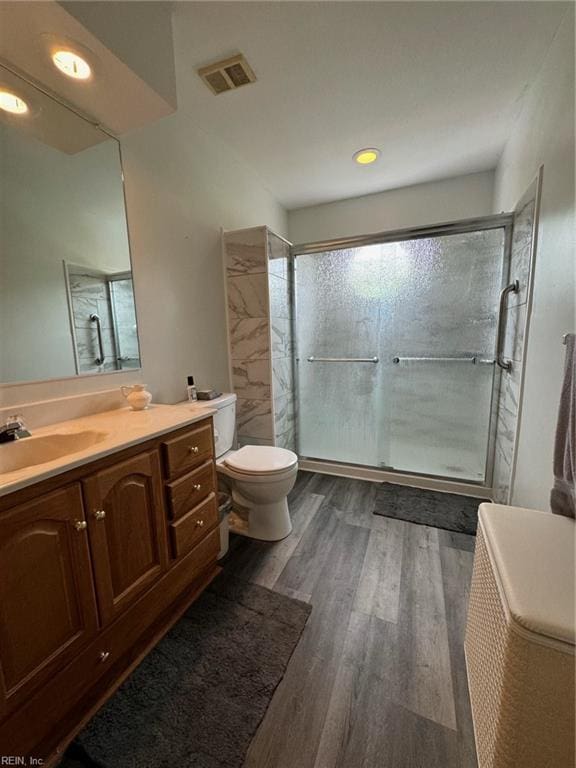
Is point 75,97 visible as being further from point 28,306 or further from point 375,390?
point 375,390

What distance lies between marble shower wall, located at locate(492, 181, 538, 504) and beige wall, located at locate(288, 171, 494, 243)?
0.71 metres

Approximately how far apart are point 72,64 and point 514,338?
2.32 m

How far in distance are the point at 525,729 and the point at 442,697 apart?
0.47m

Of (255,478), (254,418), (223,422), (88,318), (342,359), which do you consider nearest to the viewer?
(88,318)

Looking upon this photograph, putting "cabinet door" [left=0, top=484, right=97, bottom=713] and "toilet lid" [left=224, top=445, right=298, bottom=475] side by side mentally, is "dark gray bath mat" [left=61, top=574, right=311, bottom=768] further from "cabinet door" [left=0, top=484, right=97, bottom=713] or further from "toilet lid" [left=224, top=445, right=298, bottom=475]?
"toilet lid" [left=224, top=445, right=298, bottom=475]

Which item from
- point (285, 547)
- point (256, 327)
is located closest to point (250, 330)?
point (256, 327)

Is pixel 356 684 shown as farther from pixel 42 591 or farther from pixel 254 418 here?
pixel 254 418

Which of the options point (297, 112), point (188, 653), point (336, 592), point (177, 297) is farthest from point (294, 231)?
point (188, 653)

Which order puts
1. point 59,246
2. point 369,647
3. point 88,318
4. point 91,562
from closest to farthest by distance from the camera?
Result: point 91,562, point 369,647, point 59,246, point 88,318

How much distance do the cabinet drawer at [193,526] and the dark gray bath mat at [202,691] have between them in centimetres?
31

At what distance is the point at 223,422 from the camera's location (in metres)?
1.86

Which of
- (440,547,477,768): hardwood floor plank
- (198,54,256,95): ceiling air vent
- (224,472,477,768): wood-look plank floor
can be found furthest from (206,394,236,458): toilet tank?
(198,54,256,95): ceiling air vent

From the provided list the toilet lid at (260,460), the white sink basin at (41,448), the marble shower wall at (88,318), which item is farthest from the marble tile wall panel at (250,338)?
the white sink basin at (41,448)

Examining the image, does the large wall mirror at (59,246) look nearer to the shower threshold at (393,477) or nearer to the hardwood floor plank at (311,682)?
the hardwood floor plank at (311,682)
